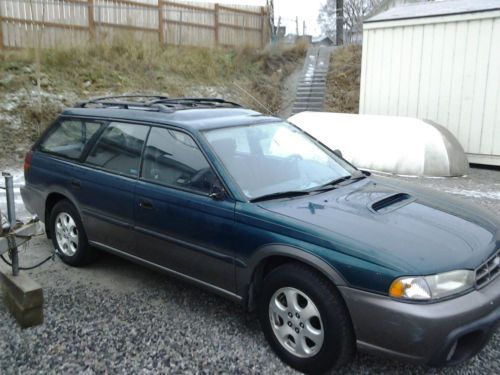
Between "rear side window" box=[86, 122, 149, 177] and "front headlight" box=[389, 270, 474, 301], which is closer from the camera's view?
"front headlight" box=[389, 270, 474, 301]

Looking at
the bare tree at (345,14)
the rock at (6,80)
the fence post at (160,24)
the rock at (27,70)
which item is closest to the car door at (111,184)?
the rock at (6,80)

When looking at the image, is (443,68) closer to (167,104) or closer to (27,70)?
(167,104)

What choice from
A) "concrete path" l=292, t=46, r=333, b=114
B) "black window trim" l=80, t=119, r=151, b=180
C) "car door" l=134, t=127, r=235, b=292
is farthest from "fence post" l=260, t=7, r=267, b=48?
"car door" l=134, t=127, r=235, b=292

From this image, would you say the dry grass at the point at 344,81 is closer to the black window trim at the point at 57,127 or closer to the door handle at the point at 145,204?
the black window trim at the point at 57,127

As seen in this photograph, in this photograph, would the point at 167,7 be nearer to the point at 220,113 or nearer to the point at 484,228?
the point at 220,113

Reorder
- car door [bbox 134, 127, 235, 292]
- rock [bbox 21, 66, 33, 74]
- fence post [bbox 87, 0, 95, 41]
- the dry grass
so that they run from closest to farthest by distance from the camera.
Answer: car door [bbox 134, 127, 235, 292]
rock [bbox 21, 66, 33, 74]
fence post [bbox 87, 0, 95, 41]
the dry grass

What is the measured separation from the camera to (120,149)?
14.0ft

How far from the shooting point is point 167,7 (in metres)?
16.4

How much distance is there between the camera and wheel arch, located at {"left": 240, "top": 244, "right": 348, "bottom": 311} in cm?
278

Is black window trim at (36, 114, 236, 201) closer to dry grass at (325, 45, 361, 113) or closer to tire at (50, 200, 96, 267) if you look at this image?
tire at (50, 200, 96, 267)

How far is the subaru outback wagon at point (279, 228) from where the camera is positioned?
8.63 feet

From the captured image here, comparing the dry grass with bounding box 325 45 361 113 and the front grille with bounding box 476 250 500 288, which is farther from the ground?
the dry grass with bounding box 325 45 361 113

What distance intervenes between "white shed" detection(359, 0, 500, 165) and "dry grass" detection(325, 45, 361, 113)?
2771 millimetres

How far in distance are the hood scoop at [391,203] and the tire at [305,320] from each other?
2.24 feet
